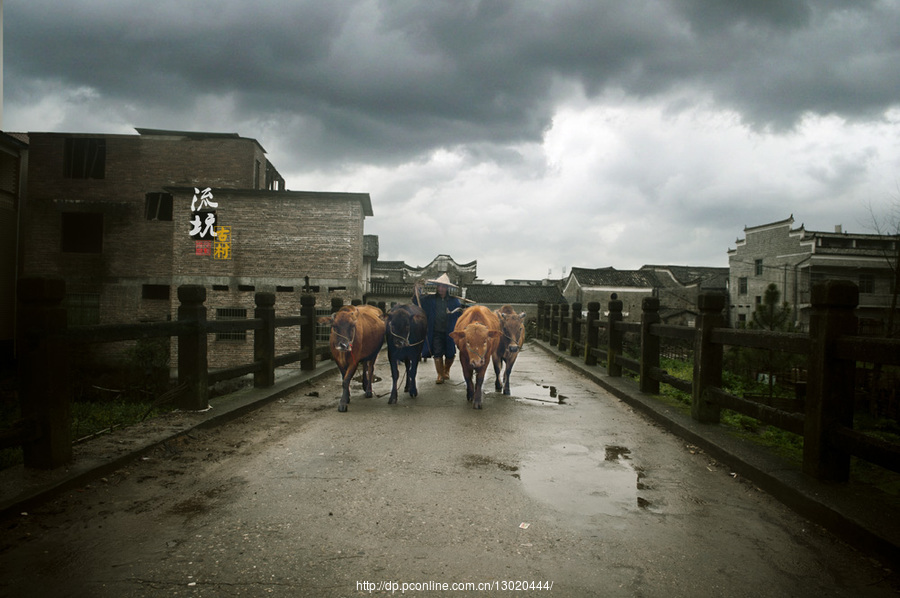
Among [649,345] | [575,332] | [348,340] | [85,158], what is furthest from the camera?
[85,158]

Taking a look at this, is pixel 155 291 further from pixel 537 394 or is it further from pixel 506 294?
pixel 506 294

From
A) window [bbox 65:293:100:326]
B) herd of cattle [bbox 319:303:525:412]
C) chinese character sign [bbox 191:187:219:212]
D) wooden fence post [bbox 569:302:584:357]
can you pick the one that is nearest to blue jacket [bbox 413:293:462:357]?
herd of cattle [bbox 319:303:525:412]

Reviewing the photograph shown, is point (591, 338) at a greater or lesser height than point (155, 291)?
lesser

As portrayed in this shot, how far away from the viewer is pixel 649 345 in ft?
24.0

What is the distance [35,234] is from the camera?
27469 mm

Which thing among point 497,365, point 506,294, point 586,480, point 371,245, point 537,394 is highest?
point 371,245

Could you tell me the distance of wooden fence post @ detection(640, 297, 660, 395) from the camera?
23.8 feet

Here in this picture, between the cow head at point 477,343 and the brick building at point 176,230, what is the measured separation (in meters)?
18.3

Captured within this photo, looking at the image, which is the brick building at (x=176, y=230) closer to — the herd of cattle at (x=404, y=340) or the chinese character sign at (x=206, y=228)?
the chinese character sign at (x=206, y=228)

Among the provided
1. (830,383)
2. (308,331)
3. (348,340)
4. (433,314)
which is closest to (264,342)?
(348,340)

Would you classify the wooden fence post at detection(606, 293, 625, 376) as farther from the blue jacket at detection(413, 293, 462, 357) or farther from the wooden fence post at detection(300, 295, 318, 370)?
Result: the wooden fence post at detection(300, 295, 318, 370)

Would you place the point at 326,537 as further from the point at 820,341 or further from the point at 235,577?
the point at 820,341

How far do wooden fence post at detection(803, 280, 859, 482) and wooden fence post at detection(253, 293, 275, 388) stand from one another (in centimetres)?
644

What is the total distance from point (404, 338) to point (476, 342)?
3.32ft
